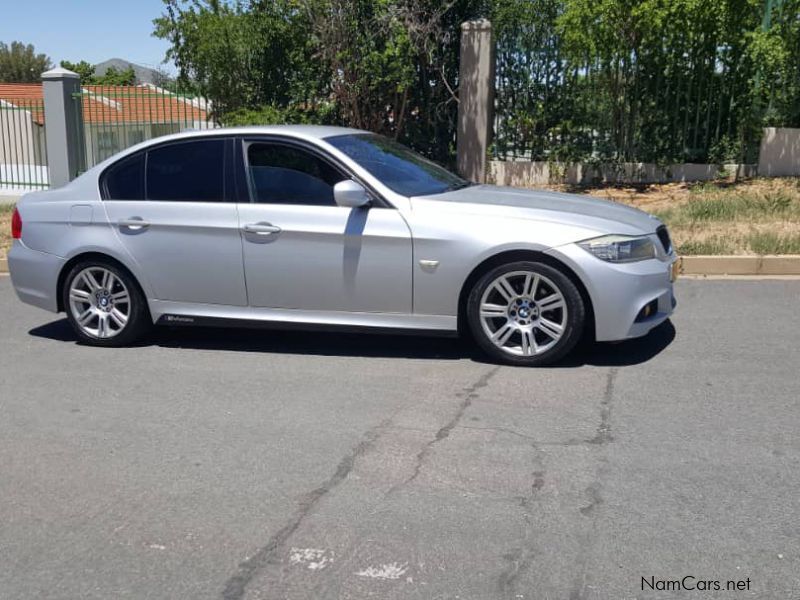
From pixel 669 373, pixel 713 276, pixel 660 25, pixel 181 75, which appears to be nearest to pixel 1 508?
pixel 669 373

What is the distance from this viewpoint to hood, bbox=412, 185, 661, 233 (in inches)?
251

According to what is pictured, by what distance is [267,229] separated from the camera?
21.6ft

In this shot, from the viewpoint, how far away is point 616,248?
20.1ft

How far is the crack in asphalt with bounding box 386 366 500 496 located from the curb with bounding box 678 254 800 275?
12.2 ft

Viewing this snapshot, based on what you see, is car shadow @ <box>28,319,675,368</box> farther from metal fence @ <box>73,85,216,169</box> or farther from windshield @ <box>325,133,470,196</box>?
metal fence @ <box>73,85,216,169</box>

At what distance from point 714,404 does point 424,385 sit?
5.99ft

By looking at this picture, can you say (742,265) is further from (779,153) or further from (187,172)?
(187,172)

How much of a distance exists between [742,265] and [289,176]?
4.88 m

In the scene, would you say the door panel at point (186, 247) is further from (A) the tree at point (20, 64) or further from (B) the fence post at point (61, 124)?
(A) the tree at point (20, 64)

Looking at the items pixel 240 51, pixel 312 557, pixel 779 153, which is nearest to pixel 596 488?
pixel 312 557

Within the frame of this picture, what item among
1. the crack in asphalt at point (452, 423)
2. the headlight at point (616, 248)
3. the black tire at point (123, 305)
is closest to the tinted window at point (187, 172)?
the black tire at point (123, 305)

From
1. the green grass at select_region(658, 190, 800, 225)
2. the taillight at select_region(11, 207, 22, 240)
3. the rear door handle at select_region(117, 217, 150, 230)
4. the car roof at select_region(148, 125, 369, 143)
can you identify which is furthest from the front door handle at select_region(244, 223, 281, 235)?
the green grass at select_region(658, 190, 800, 225)

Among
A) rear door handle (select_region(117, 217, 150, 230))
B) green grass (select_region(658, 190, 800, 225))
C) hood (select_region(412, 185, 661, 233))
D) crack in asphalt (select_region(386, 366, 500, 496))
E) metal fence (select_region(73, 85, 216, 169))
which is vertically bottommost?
crack in asphalt (select_region(386, 366, 500, 496))

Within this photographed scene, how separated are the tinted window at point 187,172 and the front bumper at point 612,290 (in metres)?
2.61
